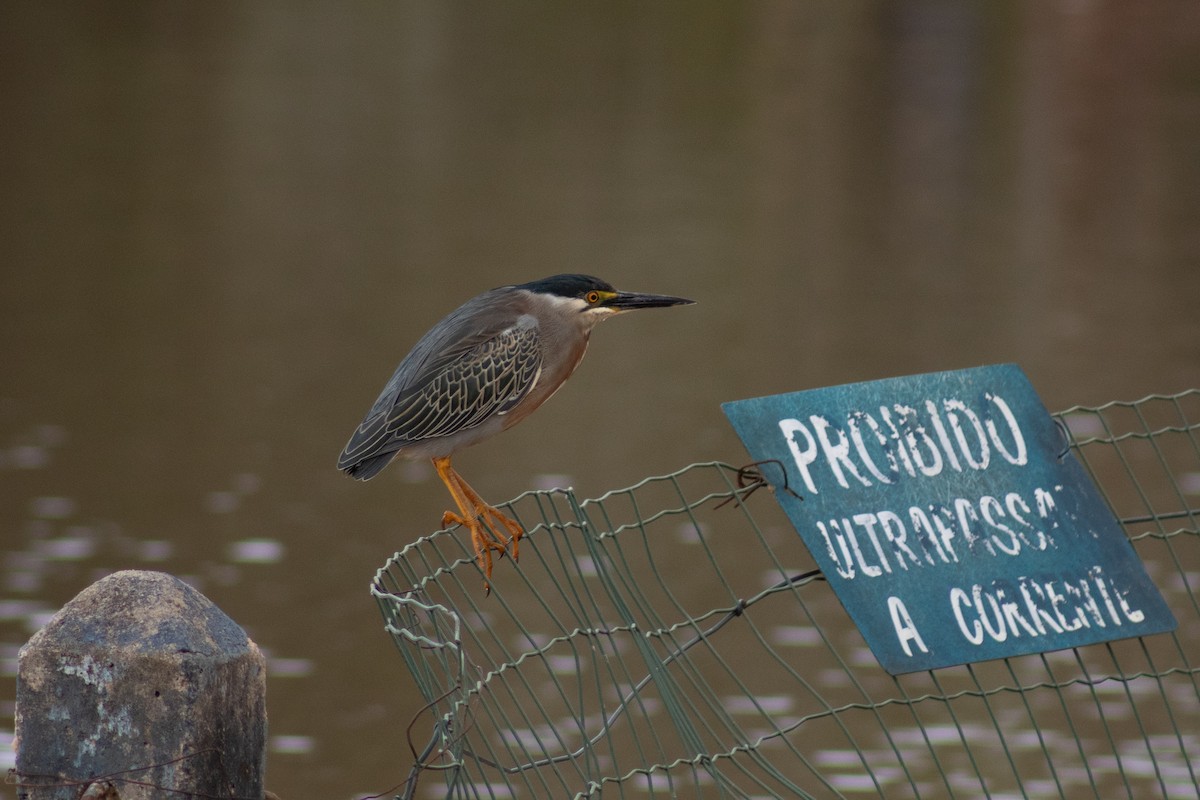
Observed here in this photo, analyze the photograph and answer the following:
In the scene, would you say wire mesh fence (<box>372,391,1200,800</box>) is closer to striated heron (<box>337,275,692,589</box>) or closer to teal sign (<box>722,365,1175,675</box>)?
striated heron (<box>337,275,692,589</box>)

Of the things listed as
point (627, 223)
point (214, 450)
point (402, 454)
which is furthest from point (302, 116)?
point (402, 454)

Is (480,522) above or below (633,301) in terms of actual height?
below

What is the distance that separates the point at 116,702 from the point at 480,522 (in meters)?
1.36

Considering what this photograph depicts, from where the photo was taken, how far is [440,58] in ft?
121

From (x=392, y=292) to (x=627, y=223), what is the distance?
13.4 feet

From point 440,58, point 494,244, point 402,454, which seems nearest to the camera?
point 402,454

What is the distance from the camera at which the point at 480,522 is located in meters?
4.04

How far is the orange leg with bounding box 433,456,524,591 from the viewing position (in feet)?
12.7

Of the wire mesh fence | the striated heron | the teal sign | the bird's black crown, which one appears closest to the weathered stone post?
the teal sign

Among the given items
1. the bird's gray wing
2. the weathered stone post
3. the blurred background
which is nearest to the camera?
the weathered stone post

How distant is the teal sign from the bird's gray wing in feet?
2.51

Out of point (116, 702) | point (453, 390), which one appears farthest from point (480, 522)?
point (116, 702)

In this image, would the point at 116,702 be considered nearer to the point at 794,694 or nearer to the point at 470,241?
the point at 794,694

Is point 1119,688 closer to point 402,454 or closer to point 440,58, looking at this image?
point 402,454
